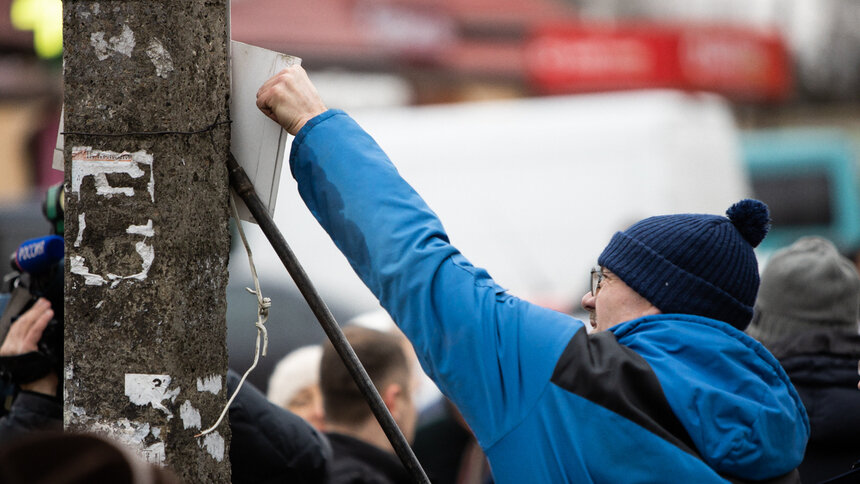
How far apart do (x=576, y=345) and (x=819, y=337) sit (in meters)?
1.63

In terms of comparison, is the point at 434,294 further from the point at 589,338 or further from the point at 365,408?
the point at 365,408

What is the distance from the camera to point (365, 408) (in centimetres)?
364

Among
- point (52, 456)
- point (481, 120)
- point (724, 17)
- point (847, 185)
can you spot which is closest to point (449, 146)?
point (481, 120)

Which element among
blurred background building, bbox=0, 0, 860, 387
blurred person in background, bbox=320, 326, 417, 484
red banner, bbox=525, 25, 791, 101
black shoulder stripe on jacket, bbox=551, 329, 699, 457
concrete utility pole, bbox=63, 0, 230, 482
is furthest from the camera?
red banner, bbox=525, 25, 791, 101

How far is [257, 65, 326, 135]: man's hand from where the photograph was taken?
2049 millimetres

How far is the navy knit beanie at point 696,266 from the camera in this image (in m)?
2.03

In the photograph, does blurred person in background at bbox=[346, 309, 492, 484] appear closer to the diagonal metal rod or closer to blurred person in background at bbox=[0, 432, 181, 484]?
the diagonal metal rod

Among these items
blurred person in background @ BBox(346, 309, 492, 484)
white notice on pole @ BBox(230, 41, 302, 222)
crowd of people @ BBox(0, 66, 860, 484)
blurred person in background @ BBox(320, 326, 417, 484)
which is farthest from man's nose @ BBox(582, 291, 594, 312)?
blurred person in background @ BBox(346, 309, 492, 484)

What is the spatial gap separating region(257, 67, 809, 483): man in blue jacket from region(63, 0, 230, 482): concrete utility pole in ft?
0.73

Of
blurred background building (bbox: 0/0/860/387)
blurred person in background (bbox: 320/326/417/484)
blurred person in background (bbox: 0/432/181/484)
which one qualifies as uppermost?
blurred person in background (bbox: 0/432/181/484)

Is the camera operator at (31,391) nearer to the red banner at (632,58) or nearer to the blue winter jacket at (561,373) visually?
the blue winter jacket at (561,373)

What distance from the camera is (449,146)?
34.0 feet

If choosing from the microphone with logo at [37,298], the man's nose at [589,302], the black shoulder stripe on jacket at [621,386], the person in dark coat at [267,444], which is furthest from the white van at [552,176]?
the black shoulder stripe on jacket at [621,386]

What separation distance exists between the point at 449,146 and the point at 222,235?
836cm
